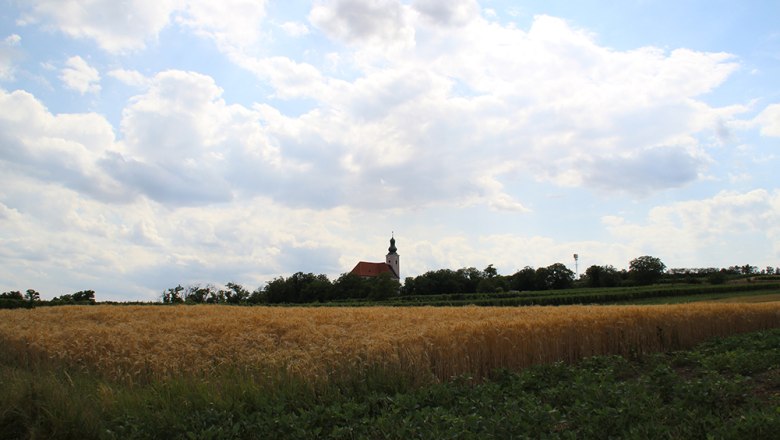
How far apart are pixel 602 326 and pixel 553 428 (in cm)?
952

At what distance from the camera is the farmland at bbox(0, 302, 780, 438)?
23.6ft

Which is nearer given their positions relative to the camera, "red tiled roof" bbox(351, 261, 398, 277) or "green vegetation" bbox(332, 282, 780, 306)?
"green vegetation" bbox(332, 282, 780, 306)

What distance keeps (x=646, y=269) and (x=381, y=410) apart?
379 ft

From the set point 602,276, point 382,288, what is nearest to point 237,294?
point 382,288

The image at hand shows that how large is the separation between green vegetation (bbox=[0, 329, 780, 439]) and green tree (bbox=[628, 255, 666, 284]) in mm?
105789

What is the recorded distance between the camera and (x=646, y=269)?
10938cm

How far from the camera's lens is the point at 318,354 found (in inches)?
370

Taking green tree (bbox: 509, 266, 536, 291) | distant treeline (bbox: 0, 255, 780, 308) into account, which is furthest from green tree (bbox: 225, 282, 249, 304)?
green tree (bbox: 509, 266, 536, 291)

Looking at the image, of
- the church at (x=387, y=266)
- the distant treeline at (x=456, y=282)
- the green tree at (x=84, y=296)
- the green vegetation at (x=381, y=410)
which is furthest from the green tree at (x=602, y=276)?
the green vegetation at (x=381, y=410)

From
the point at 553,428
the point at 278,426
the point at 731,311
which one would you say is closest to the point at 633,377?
the point at 553,428

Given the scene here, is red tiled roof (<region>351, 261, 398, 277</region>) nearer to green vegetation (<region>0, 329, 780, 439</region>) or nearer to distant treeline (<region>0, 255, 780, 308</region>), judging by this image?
distant treeline (<region>0, 255, 780, 308</region>)

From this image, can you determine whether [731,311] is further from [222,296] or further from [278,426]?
[222,296]

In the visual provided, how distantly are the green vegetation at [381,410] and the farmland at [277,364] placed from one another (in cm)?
4

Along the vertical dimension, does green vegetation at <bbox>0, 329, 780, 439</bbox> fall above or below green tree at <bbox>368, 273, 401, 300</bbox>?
below
